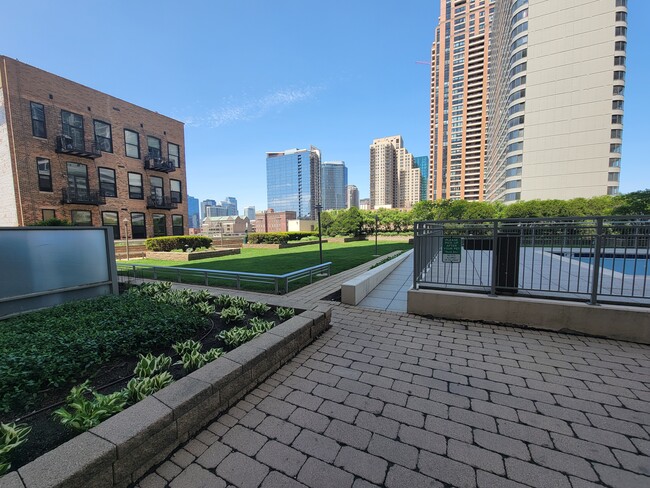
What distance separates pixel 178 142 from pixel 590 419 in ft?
105

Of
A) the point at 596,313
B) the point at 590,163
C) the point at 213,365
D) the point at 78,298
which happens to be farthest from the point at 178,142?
the point at 590,163

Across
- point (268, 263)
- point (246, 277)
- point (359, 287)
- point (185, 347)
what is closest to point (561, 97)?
point (268, 263)

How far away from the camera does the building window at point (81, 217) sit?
64.6 feet

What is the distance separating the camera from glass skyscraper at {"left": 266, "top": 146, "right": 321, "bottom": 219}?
118m

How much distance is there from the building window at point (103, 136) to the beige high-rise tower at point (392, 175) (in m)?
111

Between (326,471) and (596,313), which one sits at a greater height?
(596,313)

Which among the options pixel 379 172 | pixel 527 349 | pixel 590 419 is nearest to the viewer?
pixel 590 419

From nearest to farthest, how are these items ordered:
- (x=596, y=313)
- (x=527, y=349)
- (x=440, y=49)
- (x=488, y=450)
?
(x=488, y=450) → (x=527, y=349) → (x=596, y=313) → (x=440, y=49)

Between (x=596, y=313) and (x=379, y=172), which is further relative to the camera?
(x=379, y=172)

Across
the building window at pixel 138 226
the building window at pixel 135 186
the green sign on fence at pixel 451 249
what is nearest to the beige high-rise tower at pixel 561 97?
the green sign on fence at pixel 451 249

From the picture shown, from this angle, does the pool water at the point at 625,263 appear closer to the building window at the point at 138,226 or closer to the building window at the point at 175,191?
the building window at the point at 138,226

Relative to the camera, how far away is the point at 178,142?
27.1 meters

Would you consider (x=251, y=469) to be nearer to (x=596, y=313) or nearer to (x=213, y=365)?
(x=213, y=365)

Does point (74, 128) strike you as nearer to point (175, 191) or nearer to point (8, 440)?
point (175, 191)
